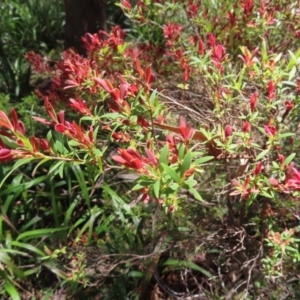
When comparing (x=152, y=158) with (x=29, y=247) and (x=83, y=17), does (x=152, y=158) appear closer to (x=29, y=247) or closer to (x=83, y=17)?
(x=29, y=247)

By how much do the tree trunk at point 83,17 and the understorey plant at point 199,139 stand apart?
1036 mm

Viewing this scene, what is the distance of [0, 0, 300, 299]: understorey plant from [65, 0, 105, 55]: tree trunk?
3.40ft

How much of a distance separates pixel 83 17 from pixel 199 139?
2.66 metres

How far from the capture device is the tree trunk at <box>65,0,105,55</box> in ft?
13.1

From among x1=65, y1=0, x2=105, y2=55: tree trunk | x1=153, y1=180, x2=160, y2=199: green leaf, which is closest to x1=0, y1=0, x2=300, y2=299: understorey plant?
x1=153, y1=180, x2=160, y2=199: green leaf

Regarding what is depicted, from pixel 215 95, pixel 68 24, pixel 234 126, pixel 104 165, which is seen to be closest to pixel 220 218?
pixel 234 126

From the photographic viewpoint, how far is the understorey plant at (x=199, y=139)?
149 centimetres

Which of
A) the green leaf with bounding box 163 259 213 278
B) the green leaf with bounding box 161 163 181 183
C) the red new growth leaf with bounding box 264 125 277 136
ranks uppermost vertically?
the green leaf with bounding box 161 163 181 183

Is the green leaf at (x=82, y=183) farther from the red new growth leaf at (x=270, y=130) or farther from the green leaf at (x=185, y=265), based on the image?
the red new growth leaf at (x=270, y=130)

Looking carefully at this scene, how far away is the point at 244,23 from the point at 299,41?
1.00 ft

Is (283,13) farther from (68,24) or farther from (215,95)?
(68,24)

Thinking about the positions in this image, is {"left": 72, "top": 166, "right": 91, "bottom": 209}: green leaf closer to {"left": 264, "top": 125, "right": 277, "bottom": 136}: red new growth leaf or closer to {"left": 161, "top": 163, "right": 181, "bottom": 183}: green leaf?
{"left": 264, "top": 125, "right": 277, "bottom": 136}: red new growth leaf

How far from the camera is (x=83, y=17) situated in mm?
4043

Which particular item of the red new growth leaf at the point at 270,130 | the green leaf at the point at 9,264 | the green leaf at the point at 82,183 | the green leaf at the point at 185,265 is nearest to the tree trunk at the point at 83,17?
the green leaf at the point at 82,183
